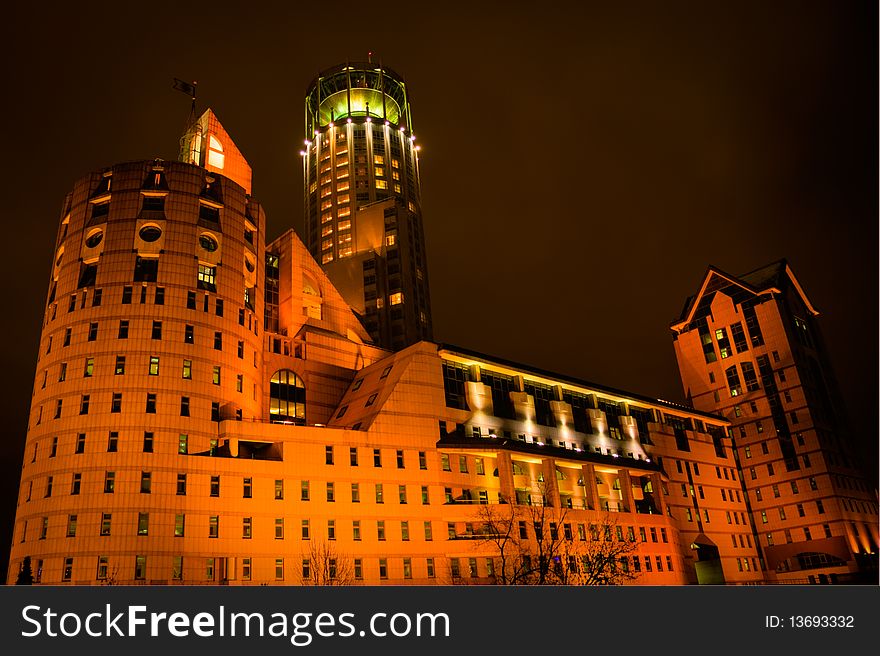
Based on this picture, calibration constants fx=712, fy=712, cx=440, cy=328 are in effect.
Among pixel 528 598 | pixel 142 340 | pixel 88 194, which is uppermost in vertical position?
pixel 88 194

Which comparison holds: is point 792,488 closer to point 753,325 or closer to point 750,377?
point 750,377

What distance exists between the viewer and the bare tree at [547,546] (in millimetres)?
72688

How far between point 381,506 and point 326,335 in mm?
30170

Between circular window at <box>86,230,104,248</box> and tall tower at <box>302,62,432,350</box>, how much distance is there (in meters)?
83.4

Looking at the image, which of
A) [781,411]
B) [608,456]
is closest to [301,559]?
[608,456]

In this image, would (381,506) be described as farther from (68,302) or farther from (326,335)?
(68,302)

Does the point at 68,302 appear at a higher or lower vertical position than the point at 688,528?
higher

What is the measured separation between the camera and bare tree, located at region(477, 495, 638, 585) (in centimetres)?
7269

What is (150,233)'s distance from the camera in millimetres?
76250

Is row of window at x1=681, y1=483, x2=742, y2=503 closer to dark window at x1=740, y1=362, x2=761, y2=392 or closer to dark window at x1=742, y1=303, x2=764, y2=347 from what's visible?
dark window at x1=740, y1=362, x2=761, y2=392

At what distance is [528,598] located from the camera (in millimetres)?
10727

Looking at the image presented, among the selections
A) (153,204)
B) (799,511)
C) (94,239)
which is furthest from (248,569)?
(799,511)

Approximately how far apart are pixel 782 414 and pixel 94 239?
10509 cm

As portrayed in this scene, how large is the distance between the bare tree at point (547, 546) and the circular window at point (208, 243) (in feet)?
Answer: 134
